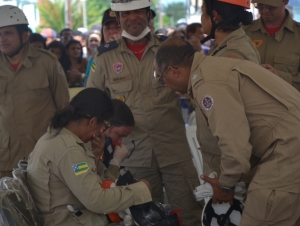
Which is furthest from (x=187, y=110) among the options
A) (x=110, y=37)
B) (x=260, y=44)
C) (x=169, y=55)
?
(x=169, y=55)

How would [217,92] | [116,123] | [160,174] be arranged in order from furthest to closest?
[160,174], [116,123], [217,92]

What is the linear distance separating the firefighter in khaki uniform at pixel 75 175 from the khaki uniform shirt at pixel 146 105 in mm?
1043

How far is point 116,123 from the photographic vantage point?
3.73m

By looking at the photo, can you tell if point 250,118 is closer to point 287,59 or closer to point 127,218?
point 127,218

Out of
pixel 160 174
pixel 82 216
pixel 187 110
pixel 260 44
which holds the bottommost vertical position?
pixel 187 110

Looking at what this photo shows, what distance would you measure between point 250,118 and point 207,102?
27 centimetres

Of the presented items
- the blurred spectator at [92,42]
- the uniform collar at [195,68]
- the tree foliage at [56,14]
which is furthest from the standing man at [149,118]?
the tree foliage at [56,14]

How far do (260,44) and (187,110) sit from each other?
130 inches

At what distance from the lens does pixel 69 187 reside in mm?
2963

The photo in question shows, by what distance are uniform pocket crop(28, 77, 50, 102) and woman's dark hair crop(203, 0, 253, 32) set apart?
1.97m

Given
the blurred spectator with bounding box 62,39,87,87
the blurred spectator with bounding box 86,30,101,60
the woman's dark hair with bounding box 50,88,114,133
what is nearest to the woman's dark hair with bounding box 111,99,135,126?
the woman's dark hair with bounding box 50,88,114,133

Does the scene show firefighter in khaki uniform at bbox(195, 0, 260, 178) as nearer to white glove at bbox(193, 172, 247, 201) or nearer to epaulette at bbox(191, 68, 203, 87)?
white glove at bbox(193, 172, 247, 201)

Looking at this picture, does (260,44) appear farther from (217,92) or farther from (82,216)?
(82,216)

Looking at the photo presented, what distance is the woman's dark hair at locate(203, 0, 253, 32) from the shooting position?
3502mm
